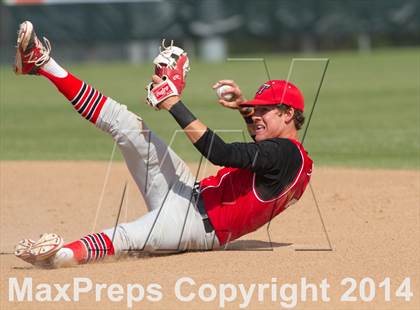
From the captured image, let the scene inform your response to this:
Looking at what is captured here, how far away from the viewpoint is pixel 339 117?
572 inches

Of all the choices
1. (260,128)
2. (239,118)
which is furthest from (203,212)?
(239,118)

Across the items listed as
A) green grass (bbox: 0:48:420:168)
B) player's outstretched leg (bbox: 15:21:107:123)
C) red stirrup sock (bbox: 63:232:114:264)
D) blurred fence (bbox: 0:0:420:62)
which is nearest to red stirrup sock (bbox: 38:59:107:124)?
player's outstretched leg (bbox: 15:21:107:123)

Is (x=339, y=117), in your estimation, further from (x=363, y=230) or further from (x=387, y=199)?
(x=363, y=230)

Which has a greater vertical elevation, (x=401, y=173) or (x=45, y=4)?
(x=45, y=4)

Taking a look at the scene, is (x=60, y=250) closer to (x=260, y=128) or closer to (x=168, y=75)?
(x=168, y=75)

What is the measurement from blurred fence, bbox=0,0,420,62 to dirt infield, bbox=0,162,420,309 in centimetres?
1888

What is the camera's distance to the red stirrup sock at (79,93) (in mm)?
5484

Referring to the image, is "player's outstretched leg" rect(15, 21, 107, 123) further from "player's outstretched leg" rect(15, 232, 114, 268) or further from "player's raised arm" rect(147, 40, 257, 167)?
"player's outstretched leg" rect(15, 232, 114, 268)

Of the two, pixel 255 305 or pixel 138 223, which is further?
pixel 138 223

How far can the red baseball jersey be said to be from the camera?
217 inches

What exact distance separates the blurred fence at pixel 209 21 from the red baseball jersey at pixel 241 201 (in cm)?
2172

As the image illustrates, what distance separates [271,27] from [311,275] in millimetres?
23152

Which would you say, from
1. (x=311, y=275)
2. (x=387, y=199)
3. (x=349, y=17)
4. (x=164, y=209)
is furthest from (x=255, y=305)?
(x=349, y=17)

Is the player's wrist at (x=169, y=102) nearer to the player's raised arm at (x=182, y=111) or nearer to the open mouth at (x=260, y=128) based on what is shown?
the player's raised arm at (x=182, y=111)
